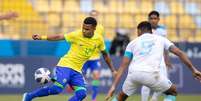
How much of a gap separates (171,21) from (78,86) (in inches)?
630

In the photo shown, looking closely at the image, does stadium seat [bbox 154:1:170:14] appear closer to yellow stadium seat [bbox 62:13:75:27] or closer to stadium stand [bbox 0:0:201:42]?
stadium stand [bbox 0:0:201:42]

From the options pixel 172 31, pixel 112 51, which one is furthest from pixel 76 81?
pixel 172 31

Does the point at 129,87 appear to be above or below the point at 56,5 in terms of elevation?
below

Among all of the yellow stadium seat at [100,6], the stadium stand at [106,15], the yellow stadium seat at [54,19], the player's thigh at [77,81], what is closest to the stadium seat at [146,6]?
the stadium stand at [106,15]

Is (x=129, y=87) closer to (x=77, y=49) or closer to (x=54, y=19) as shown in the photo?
(x=77, y=49)

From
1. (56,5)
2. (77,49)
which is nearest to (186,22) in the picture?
(56,5)

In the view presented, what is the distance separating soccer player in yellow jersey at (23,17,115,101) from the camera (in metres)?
13.0

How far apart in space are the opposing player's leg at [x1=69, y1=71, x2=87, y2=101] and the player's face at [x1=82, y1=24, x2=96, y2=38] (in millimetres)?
771

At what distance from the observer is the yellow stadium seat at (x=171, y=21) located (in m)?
28.4

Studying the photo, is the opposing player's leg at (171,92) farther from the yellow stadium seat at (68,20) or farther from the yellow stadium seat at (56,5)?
the yellow stadium seat at (56,5)

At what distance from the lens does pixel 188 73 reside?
24094mm

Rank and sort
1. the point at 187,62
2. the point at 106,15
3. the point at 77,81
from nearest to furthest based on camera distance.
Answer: the point at 187,62, the point at 77,81, the point at 106,15

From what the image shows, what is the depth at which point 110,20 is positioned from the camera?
91.9 feet

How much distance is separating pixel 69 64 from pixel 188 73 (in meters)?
11.5
